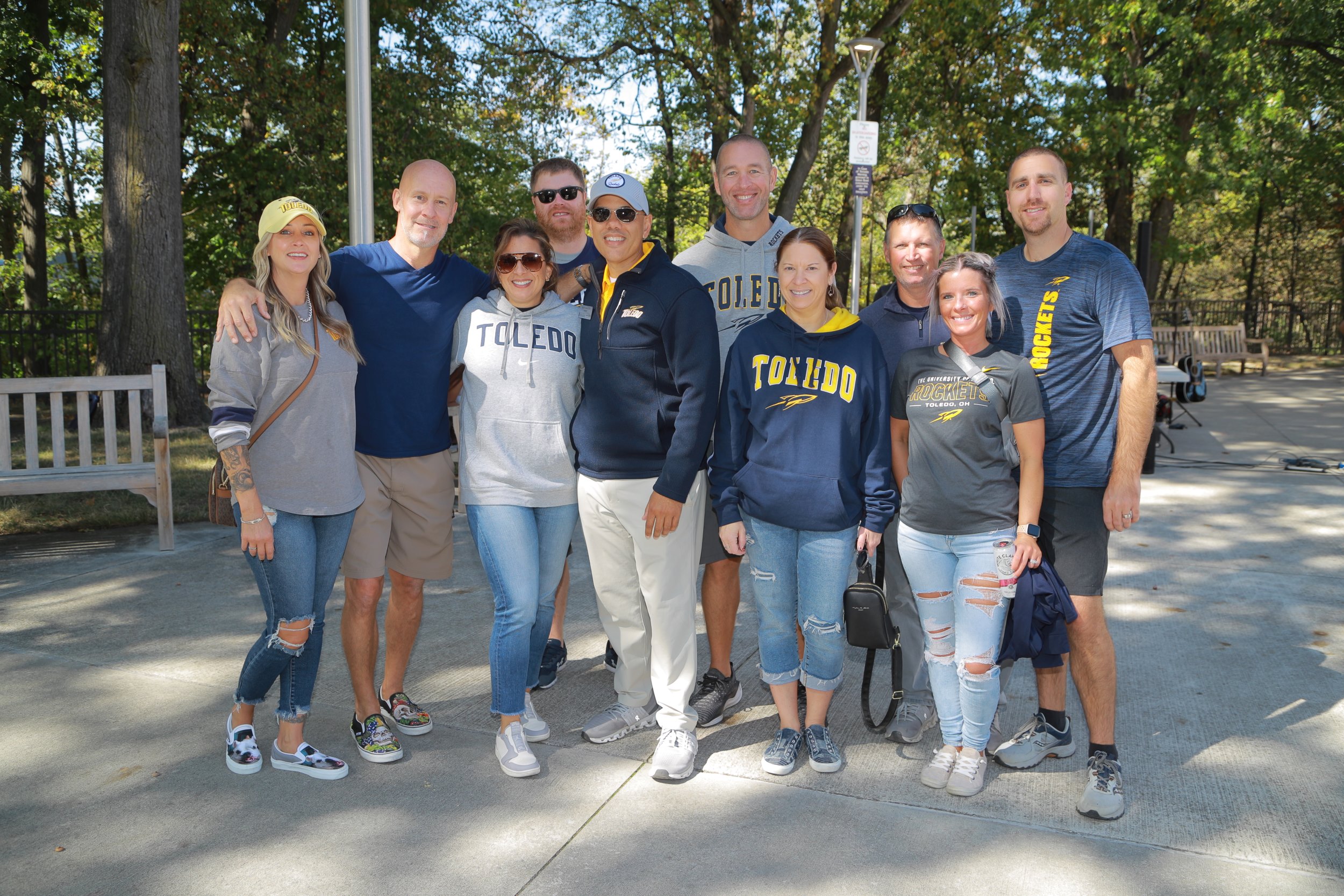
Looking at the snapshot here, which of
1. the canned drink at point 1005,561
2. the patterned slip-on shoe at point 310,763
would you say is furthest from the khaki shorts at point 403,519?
the canned drink at point 1005,561

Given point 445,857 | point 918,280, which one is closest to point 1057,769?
point 918,280

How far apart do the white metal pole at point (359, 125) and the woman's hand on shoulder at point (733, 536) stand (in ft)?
10.7

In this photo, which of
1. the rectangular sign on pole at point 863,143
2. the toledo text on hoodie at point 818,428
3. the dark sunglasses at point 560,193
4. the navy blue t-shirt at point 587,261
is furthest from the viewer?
the rectangular sign on pole at point 863,143

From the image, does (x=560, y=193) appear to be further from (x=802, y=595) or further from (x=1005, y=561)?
(x=1005, y=561)

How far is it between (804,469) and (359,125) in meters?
3.78

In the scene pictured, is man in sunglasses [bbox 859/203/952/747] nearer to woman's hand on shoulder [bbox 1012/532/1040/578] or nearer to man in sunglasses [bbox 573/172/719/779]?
woman's hand on shoulder [bbox 1012/532/1040/578]

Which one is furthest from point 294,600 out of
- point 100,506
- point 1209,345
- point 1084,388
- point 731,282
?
point 1209,345

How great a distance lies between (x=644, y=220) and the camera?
3.64 m

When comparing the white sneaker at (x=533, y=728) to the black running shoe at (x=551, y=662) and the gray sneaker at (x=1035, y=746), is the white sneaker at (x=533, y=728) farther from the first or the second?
the gray sneaker at (x=1035, y=746)

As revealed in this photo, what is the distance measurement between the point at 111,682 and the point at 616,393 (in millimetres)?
2625

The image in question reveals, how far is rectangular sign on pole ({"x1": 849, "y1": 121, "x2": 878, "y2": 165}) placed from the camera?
539 inches

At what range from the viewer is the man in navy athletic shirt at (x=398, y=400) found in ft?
11.9

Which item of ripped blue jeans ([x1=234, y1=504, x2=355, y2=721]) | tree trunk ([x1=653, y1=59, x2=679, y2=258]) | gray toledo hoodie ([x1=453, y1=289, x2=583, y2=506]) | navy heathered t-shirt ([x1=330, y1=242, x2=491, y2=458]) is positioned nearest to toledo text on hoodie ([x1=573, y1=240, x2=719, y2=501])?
gray toledo hoodie ([x1=453, y1=289, x2=583, y2=506])

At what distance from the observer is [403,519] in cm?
381
